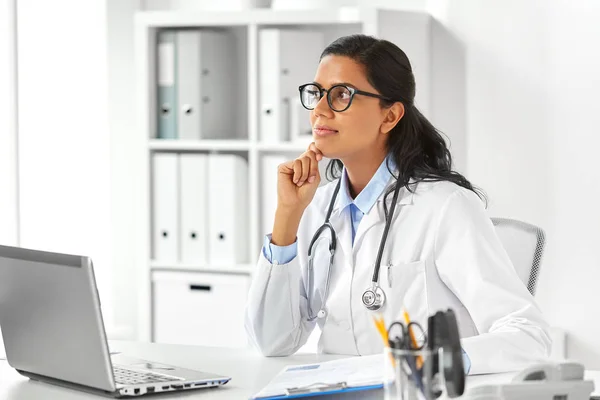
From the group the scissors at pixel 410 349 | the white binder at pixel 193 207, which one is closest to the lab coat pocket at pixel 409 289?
the scissors at pixel 410 349

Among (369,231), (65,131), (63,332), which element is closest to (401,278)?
(369,231)

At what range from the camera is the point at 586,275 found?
127 inches

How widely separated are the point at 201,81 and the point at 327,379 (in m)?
2.22

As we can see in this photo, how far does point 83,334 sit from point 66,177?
2.61 metres

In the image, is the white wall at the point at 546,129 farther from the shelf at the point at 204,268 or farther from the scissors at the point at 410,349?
the scissors at the point at 410,349

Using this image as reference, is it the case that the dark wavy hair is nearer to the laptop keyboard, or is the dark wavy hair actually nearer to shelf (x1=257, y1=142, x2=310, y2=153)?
the laptop keyboard

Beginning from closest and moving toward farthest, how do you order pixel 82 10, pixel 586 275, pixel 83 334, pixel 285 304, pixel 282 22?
pixel 83 334 → pixel 285 304 → pixel 586 275 → pixel 282 22 → pixel 82 10

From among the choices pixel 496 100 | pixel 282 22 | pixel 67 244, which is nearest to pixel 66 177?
pixel 67 244

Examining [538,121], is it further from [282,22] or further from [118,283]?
[118,283]

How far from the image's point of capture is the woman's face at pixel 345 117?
2.04 m

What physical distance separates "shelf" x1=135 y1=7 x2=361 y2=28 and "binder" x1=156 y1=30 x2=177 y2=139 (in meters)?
0.07

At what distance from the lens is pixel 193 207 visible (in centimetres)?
356

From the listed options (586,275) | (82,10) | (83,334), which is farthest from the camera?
(82,10)

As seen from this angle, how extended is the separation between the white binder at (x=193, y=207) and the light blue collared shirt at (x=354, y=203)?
1.46 m
